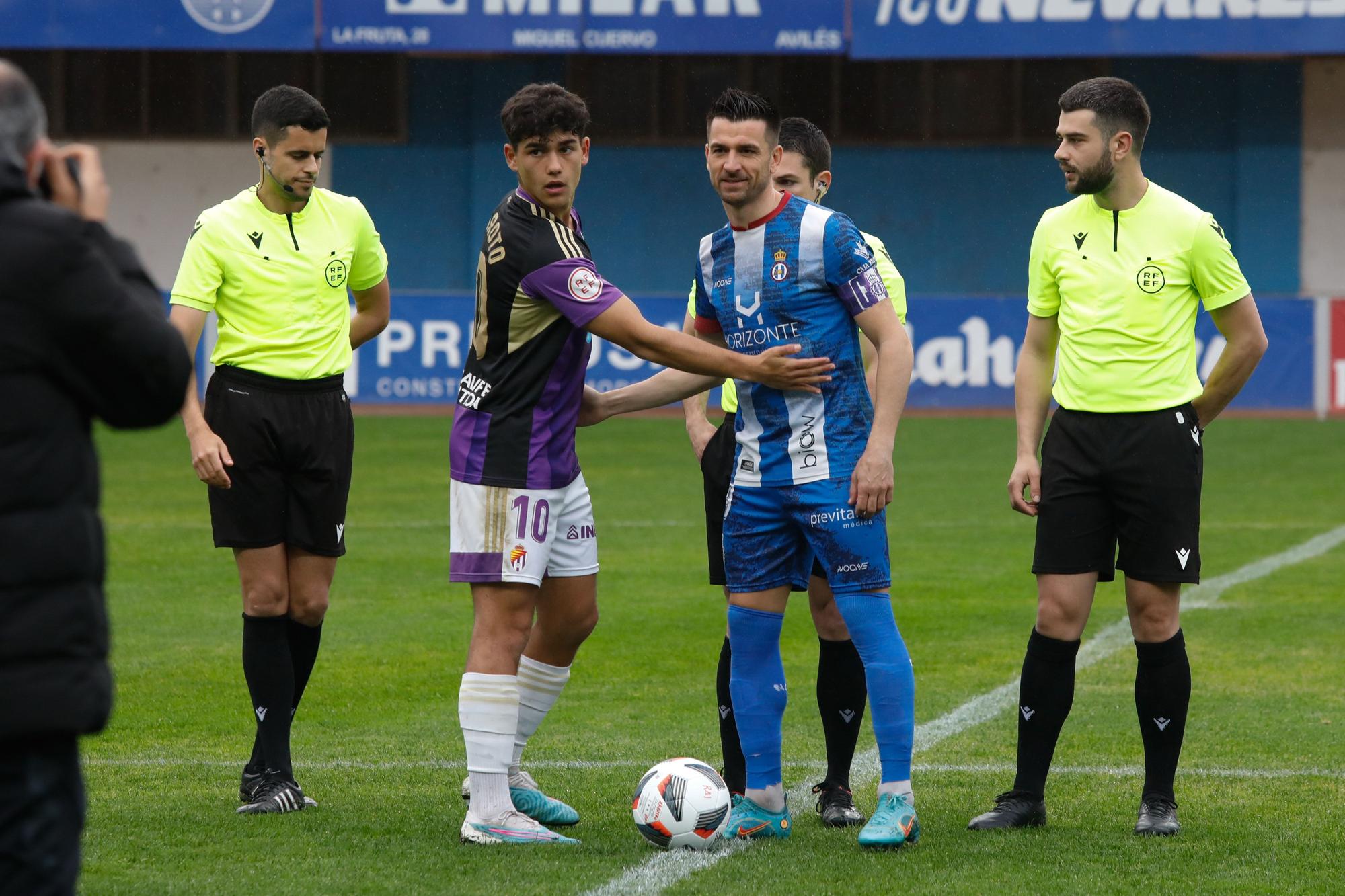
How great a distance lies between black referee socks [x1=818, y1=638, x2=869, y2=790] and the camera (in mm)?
5117

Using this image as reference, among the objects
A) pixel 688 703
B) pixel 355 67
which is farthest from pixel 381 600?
pixel 355 67

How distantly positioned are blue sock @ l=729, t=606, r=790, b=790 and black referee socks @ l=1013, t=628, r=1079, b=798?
2.50 ft

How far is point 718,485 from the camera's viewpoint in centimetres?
534

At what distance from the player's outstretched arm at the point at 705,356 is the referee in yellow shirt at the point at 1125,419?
0.80 metres

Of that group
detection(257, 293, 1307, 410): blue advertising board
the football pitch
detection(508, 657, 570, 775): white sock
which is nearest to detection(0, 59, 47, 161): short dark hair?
the football pitch

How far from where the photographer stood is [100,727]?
2.67 meters

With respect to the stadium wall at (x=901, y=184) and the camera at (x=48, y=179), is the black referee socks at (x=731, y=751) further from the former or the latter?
the stadium wall at (x=901, y=184)

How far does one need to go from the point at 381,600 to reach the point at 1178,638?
5490 mm

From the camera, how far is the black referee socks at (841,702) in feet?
16.8

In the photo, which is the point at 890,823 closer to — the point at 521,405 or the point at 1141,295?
the point at 521,405

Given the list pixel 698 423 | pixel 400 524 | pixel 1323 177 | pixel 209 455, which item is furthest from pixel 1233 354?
pixel 1323 177

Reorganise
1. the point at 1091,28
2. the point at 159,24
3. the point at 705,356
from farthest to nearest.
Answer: the point at 159,24 < the point at 1091,28 < the point at 705,356

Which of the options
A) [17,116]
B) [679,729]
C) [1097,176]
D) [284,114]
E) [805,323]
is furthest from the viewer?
[679,729]

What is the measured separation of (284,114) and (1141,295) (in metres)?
2.63
